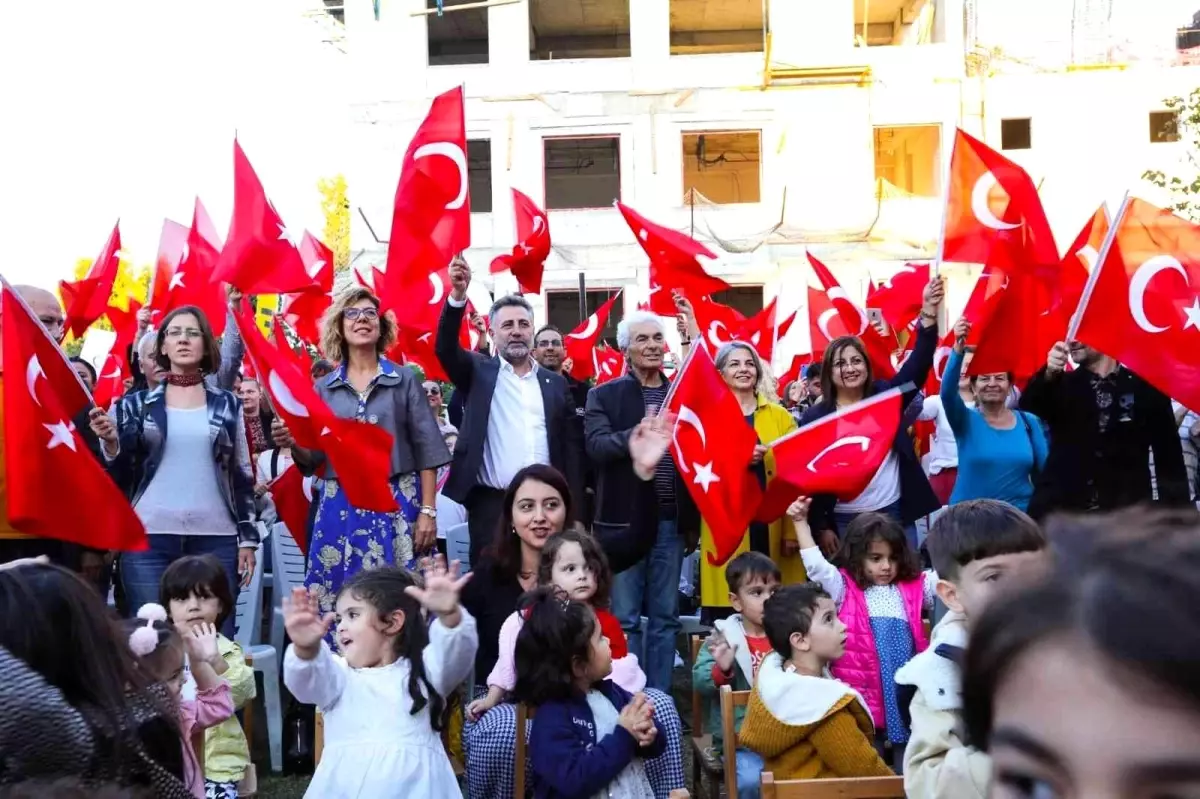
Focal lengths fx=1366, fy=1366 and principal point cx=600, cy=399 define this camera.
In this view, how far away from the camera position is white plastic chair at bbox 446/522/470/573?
7.68 metres

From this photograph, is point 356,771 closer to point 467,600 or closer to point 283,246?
point 467,600

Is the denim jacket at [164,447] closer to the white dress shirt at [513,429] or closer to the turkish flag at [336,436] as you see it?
the turkish flag at [336,436]

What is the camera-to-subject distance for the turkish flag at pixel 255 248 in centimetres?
763

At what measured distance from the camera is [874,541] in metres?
5.23

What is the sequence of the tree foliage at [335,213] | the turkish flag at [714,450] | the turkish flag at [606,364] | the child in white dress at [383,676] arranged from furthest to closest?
the tree foliage at [335,213], the turkish flag at [606,364], the turkish flag at [714,450], the child in white dress at [383,676]

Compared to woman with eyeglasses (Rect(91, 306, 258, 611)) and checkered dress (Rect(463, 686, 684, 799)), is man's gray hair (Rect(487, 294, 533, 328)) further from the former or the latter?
checkered dress (Rect(463, 686, 684, 799))

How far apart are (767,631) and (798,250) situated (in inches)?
773

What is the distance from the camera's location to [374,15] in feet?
79.4

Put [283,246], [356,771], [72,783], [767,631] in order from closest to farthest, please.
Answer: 1. [72,783]
2. [356,771]
3. [767,631]
4. [283,246]

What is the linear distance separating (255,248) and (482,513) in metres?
2.40

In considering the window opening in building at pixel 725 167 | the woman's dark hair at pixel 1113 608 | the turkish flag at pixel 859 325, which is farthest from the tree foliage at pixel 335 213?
the woman's dark hair at pixel 1113 608

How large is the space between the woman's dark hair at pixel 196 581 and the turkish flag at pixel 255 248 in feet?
9.23

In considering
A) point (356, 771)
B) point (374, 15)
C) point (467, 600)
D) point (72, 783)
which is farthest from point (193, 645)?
point (374, 15)

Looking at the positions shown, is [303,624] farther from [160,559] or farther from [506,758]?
[160,559]
